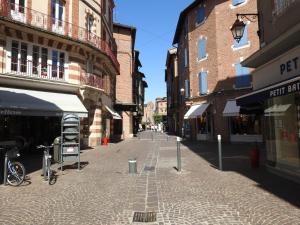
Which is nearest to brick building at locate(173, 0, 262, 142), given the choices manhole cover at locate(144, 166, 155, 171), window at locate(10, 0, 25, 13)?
manhole cover at locate(144, 166, 155, 171)

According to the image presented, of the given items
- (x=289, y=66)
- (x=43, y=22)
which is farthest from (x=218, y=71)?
(x=289, y=66)

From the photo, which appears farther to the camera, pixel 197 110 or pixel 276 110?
pixel 197 110

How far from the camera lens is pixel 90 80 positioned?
69.3ft

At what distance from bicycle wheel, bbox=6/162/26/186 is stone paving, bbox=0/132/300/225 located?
0.87 ft

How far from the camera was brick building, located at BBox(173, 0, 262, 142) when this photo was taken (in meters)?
23.4

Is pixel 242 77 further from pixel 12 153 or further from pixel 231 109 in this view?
pixel 12 153

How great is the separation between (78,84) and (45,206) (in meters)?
13.8

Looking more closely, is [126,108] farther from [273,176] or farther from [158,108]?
[158,108]

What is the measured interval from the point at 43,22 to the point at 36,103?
5.54 m

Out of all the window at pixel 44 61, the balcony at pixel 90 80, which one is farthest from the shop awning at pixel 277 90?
the balcony at pixel 90 80

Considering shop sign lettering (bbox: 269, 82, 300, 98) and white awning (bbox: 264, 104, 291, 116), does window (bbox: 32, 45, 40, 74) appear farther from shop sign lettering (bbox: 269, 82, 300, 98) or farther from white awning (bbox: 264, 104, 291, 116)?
shop sign lettering (bbox: 269, 82, 300, 98)

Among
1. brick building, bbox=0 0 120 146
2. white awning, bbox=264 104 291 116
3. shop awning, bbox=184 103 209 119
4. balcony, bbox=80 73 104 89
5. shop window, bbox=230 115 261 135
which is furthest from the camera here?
shop awning, bbox=184 103 209 119

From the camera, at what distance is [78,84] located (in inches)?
769

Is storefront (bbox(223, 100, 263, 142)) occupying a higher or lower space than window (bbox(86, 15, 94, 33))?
lower
